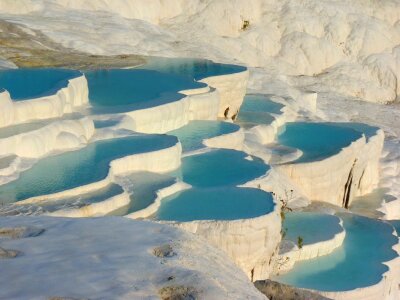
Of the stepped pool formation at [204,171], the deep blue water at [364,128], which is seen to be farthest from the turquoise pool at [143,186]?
the deep blue water at [364,128]

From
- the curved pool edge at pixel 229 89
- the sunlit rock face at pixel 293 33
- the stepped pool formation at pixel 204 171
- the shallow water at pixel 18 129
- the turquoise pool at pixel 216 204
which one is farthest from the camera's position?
the sunlit rock face at pixel 293 33

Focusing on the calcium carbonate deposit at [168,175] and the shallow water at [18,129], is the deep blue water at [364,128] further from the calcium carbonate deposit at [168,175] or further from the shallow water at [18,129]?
the shallow water at [18,129]

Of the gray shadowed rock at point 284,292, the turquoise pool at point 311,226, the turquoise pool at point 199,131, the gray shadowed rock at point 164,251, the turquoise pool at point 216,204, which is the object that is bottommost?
the turquoise pool at point 311,226

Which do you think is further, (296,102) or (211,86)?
(296,102)

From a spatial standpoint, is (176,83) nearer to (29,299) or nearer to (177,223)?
(177,223)

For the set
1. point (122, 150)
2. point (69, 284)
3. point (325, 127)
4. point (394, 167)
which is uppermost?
point (69, 284)

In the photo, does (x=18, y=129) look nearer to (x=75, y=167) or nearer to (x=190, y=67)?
(x=75, y=167)

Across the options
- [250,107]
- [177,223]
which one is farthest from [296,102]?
[177,223]

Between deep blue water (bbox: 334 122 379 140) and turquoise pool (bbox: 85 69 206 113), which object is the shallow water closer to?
turquoise pool (bbox: 85 69 206 113)
